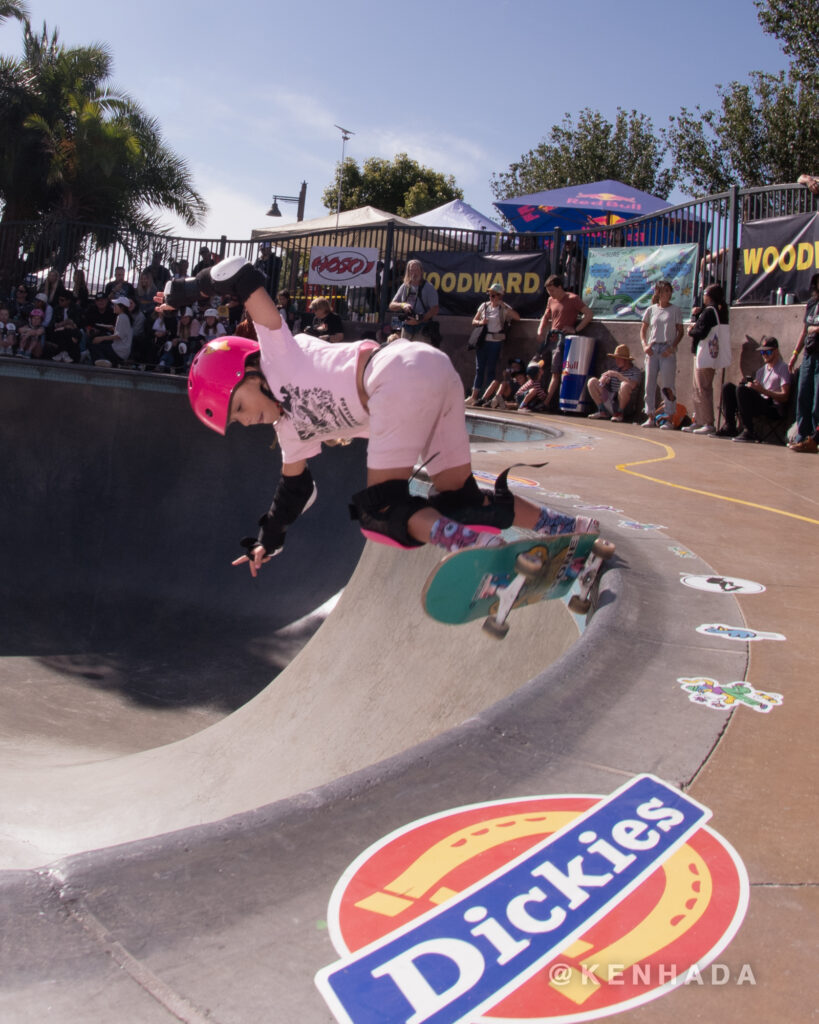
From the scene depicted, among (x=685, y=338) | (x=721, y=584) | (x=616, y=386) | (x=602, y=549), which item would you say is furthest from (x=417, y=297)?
(x=721, y=584)

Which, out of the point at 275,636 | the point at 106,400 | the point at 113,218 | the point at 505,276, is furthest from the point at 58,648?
the point at 113,218

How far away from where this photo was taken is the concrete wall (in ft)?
A: 39.3

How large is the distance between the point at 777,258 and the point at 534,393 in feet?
15.2

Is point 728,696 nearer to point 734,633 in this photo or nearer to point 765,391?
point 734,633

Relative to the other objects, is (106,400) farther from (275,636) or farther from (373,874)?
(373,874)

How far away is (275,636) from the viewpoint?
854 centimetres

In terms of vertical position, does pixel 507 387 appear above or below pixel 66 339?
below

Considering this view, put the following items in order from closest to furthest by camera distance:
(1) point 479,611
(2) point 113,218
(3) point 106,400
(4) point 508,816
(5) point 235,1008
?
(5) point 235,1008, (4) point 508,816, (1) point 479,611, (3) point 106,400, (2) point 113,218

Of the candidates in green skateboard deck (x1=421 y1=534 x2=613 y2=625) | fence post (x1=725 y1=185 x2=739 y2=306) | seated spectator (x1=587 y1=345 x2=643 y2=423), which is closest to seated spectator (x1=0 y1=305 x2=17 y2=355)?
seated spectator (x1=587 y1=345 x2=643 y2=423)

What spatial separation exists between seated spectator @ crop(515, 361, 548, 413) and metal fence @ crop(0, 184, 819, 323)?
2264 millimetres

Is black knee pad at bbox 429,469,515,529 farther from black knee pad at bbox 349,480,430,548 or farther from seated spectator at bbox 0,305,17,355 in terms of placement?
seated spectator at bbox 0,305,17,355

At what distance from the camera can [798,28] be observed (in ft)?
86.4

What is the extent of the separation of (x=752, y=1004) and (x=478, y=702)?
2.49 metres

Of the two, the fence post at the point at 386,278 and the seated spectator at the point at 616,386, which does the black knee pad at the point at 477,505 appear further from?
the fence post at the point at 386,278
